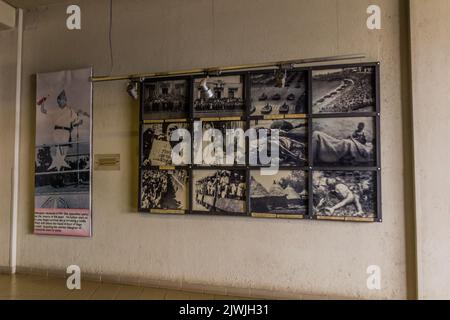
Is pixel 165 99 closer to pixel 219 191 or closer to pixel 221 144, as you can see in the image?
pixel 221 144

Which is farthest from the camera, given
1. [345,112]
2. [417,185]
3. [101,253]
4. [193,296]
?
[101,253]

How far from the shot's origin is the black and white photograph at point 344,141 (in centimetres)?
243

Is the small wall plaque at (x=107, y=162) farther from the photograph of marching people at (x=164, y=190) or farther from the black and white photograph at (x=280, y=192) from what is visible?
the black and white photograph at (x=280, y=192)

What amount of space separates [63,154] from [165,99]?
1.29 metres

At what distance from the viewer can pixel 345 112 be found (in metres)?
2.47

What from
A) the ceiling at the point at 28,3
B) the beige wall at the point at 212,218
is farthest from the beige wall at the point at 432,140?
the ceiling at the point at 28,3

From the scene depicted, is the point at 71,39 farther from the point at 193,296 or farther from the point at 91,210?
the point at 193,296

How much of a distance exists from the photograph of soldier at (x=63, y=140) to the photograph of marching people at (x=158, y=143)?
67 cm

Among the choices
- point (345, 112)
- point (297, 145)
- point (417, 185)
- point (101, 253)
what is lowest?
point (101, 253)

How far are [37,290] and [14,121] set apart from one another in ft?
6.11

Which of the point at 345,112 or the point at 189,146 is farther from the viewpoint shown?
the point at 189,146

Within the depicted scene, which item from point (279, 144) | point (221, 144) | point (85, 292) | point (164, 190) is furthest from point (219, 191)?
point (85, 292)

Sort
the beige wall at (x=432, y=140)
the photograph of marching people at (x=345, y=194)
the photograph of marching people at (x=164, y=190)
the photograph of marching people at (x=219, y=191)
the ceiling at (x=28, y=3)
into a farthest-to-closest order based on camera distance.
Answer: the ceiling at (x=28, y=3) < the photograph of marching people at (x=164, y=190) < the photograph of marching people at (x=219, y=191) < the photograph of marching people at (x=345, y=194) < the beige wall at (x=432, y=140)

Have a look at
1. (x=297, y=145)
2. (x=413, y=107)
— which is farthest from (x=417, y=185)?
(x=297, y=145)
